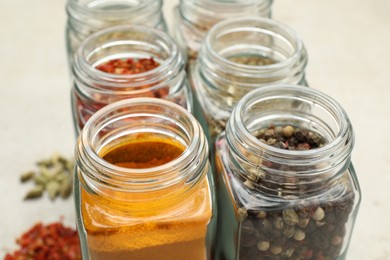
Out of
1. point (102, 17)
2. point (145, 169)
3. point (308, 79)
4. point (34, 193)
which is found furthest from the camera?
point (308, 79)

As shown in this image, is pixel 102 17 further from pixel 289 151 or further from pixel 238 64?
pixel 289 151

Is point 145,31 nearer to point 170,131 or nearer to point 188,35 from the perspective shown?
point 188,35

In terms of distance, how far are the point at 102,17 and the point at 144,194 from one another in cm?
48

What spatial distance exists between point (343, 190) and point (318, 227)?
0.06 metres

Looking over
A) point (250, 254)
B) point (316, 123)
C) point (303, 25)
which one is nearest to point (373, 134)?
point (303, 25)

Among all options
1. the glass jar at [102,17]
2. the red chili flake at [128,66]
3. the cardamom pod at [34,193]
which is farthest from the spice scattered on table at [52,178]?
the red chili flake at [128,66]

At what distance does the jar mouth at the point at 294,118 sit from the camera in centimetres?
83

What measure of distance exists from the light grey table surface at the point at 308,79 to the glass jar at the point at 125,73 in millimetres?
402

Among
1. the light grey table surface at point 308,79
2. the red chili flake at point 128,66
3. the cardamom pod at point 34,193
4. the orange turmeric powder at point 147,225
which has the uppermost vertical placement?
the red chili flake at point 128,66

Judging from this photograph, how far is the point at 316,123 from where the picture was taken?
95cm

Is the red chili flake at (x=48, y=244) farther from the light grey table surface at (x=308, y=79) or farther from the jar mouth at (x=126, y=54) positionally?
the jar mouth at (x=126, y=54)

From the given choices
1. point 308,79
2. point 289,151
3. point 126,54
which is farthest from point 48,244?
point 308,79

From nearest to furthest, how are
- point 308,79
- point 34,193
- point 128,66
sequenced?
point 128,66
point 34,193
point 308,79

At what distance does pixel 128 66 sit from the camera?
3.52 feet
